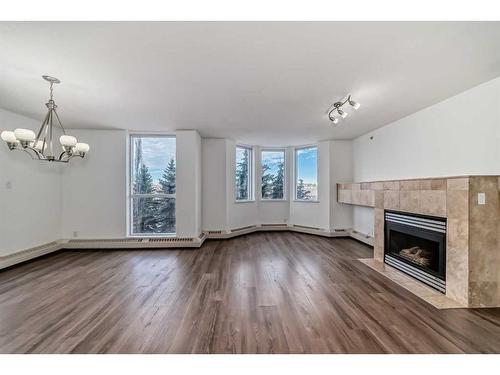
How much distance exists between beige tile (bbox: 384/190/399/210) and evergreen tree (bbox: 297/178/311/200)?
291 cm

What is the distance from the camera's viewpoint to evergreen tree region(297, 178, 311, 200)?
268 inches

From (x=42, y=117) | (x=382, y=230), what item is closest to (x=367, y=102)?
(x=382, y=230)

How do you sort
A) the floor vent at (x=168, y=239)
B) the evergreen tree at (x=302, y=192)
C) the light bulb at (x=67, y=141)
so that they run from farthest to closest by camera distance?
the evergreen tree at (x=302, y=192), the floor vent at (x=168, y=239), the light bulb at (x=67, y=141)

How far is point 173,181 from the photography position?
5.45 meters

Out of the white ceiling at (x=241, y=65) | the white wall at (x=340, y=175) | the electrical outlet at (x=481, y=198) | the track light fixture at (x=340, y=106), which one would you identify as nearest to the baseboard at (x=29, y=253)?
the white ceiling at (x=241, y=65)

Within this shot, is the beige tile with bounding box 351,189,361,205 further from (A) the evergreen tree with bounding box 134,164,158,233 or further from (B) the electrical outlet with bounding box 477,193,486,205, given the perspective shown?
(A) the evergreen tree with bounding box 134,164,158,233

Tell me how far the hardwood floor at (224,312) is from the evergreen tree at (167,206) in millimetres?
1420

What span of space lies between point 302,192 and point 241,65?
5086mm

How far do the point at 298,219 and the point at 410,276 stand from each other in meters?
3.67

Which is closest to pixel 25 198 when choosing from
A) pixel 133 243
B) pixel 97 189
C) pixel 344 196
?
pixel 97 189

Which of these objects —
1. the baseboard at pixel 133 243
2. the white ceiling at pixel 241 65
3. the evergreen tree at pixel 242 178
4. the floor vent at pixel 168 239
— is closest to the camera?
the white ceiling at pixel 241 65

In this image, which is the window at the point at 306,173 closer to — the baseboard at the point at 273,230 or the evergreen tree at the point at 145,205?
the baseboard at the point at 273,230

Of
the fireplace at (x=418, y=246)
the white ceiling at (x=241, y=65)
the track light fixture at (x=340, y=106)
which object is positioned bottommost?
the fireplace at (x=418, y=246)

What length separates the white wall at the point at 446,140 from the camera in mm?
2730
